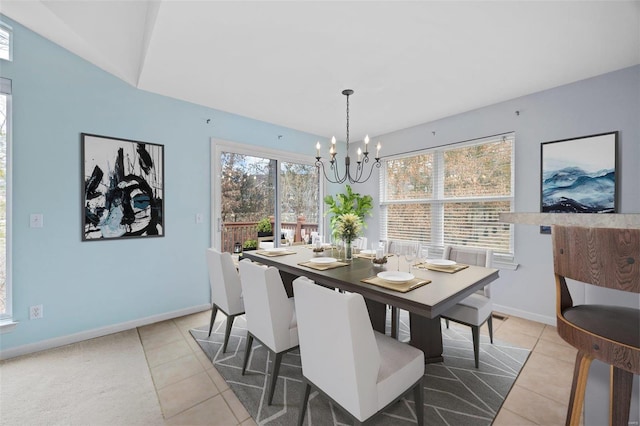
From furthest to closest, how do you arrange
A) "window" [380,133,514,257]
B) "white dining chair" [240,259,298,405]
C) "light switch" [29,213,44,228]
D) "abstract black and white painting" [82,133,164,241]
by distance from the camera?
"window" [380,133,514,257] < "abstract black and white painting" [82,133,164,241] < "light switch" [29,213,44,228] < "white dining chair" [240,259,298,405]

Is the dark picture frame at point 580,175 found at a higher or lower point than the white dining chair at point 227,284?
higher

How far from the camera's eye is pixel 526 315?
3113mm

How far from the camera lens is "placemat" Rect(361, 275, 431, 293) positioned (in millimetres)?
1580

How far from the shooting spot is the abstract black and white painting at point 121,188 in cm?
268

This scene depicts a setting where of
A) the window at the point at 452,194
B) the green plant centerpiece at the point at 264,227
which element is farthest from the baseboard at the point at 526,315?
the green plant centerpiece at the point at 264,227

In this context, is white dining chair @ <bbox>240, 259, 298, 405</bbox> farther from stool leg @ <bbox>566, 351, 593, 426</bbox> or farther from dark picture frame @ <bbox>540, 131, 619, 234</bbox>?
dark picture frame @ <bbox>540, 131, 619, 234</bbox>

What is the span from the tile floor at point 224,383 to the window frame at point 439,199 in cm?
97

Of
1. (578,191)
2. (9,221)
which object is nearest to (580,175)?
(578,191)

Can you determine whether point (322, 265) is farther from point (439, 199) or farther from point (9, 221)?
point (9, 221)

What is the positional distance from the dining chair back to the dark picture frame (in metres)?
2.33

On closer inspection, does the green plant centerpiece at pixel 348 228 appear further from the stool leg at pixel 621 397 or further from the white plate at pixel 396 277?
the stool leg at pixel 621 397

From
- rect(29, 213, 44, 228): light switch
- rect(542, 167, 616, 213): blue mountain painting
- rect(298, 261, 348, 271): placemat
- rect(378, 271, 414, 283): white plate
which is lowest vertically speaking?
rect(298, 261, 348, 271): placemat

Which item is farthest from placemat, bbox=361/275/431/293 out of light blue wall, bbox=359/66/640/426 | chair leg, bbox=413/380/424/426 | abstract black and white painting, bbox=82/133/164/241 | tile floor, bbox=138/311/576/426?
abstract black and white painting, bbox=82/133/164/241

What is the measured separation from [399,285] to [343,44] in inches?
73.7
